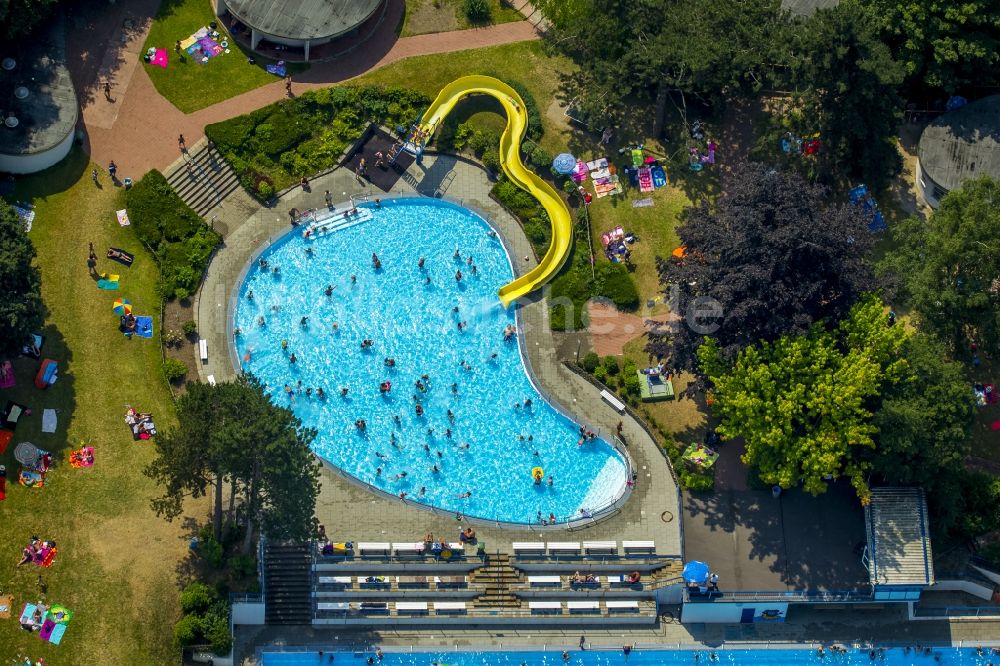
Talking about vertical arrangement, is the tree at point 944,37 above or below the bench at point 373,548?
above

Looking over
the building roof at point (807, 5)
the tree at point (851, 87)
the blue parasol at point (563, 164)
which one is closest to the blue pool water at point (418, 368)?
the blue parasol at point (563, 164)

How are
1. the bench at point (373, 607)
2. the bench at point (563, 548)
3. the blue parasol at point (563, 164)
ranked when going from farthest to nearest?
the blue parasol at point (563, 164) → the bench at point (563, 548) → the bench at point (373, 607)

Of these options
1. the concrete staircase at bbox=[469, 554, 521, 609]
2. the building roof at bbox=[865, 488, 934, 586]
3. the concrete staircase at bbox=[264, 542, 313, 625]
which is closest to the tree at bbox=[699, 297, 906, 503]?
the building roof at bbox=[865, 488, 934, 586]

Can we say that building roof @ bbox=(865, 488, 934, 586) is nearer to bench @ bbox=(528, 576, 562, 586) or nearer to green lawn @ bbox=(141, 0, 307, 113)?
bench @ bbox=(528, 576, 562, 586)

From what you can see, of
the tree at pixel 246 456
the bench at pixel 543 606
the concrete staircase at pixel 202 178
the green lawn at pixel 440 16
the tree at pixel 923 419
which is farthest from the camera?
the green lawn at pixel 440 16

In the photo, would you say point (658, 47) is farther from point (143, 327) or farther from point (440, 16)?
point (143, 327)

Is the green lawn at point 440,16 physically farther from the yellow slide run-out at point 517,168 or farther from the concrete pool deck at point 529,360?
the concrete pool deck at point 529,360

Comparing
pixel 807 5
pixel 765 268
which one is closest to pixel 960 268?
pixel 765 268

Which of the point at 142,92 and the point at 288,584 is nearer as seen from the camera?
the point at 288,584
